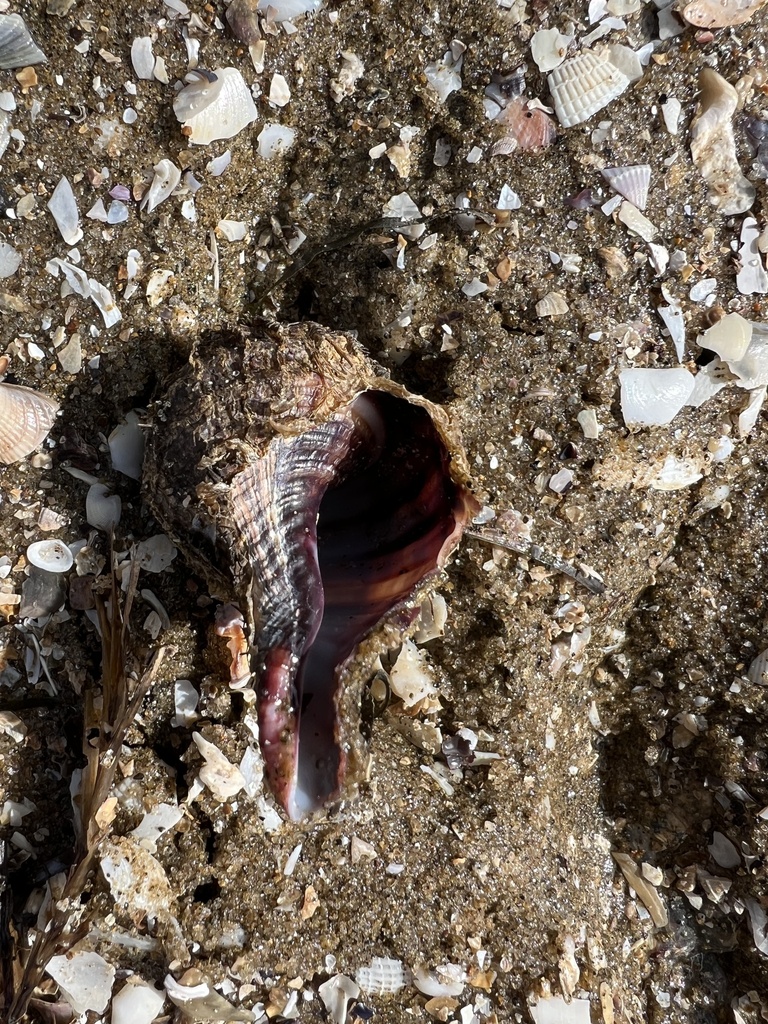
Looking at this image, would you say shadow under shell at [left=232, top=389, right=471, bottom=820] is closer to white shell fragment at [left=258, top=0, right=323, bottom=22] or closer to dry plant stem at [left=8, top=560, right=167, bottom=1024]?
dry plant stem at [left=8, top=560, right=167, bottom=1024]

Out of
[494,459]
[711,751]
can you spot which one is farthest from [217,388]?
[711,751]

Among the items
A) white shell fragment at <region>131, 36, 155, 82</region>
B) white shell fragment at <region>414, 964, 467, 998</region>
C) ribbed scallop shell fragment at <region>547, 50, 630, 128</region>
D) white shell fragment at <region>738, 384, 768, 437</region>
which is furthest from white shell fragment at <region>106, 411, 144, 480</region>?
white shell fragment at <region>738, 384, 768, 437</region>

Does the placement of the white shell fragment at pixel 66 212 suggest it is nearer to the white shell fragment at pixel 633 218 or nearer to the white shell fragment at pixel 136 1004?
the white shell fragment at pixel 633 218

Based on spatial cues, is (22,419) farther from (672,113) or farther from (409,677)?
(672,113)

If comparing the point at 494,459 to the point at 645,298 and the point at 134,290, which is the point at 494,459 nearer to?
the point at 645,298

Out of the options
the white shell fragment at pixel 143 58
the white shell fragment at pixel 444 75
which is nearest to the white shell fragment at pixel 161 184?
the white shell fragment at pixel 143 58

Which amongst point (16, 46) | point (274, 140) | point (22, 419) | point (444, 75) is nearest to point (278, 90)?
point (274, 140)
